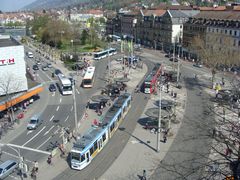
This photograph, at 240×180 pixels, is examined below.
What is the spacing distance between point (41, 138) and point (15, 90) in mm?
12061

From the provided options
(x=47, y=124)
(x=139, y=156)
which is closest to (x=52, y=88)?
(x=47, y=124)

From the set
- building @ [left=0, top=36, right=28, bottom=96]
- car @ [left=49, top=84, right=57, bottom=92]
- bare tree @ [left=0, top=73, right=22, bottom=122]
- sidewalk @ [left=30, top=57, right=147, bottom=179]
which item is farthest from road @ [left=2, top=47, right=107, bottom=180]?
building @ [left=0, top=36, right=28, bottom=96]

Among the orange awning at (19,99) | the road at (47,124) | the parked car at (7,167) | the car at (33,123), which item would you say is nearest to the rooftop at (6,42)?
the orange awning at (19,99)

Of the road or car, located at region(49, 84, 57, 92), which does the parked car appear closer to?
the road

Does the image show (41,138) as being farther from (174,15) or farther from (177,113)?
(174,15)

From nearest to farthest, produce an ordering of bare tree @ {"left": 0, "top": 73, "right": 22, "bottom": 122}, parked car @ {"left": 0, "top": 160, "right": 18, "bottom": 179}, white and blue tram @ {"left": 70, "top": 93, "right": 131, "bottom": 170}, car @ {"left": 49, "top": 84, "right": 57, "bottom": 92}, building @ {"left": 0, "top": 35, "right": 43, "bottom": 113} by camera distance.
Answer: parked car @ {"left": 0, "top": 160, "right": 18, "bottom": 179}, white and blue tram @ {"left": 70, "top": 93, "right": 131, "bottom": 170}, bare tree @ {"left": 0, "top": 73, "right": 22, "bottom": 122}, building @ {"left": 0, "top": 35, "right": 43, "bottom": 113}, car @ {"left": 49, "top": 84, "right": 57, "bottom": 92}

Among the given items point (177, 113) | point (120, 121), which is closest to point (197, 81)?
point (177, 113)

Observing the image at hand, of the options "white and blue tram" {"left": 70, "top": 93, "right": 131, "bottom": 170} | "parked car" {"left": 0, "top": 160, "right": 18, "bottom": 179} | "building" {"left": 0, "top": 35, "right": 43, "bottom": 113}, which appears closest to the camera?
"parked car" {"left": 0, "top": 160, "right": 18, "bottom": 179}

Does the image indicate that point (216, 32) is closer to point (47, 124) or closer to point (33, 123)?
point (47, 124)

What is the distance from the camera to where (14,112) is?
48938 millimetres

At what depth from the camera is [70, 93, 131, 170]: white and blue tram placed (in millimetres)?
30859

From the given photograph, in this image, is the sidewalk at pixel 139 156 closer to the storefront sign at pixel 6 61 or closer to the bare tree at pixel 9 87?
the bare tree at pixel 9 87

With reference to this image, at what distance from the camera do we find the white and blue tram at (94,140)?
101 ft

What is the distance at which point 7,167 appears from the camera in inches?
1220
